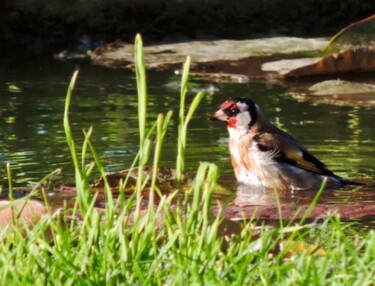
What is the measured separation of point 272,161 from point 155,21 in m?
6.16

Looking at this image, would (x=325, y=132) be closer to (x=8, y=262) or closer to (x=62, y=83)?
(x=62, y=83)

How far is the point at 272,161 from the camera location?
24.5ft

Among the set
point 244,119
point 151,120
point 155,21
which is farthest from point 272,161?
point 155,21

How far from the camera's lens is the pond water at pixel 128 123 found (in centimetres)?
738

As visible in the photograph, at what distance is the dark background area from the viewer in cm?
1309

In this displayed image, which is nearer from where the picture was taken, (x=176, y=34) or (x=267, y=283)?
(x=267, y=283)

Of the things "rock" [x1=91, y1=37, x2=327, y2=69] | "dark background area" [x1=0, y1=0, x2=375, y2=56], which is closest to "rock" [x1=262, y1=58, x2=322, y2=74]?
"rock" [x1=91, y1=37, x2=327, y2=69]

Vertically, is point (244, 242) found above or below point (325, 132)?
above

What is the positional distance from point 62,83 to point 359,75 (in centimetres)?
286

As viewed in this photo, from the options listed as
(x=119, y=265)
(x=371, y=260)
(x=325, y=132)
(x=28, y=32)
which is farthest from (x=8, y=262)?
(x=28, y=32)

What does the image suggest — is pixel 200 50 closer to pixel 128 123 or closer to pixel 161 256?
pixel 128 123

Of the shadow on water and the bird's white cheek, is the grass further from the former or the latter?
the bird's white cheek

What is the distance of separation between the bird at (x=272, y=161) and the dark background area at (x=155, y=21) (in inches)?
219

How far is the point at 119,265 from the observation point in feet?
12.0
